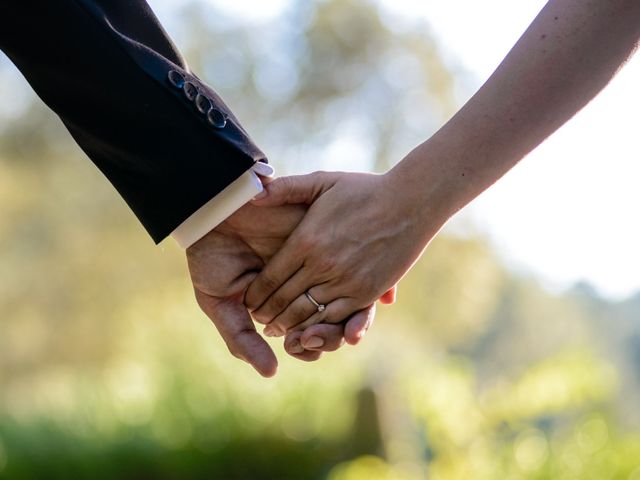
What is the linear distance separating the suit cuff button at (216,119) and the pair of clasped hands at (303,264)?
0.22 metres

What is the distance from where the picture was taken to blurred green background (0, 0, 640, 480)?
4691mm

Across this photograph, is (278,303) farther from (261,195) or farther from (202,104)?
(202,104)

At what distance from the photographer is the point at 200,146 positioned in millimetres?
2467

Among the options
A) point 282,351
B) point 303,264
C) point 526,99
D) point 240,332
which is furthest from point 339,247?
point 282,351

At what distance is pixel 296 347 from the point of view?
2709 mm

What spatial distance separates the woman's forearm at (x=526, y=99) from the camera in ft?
7.24

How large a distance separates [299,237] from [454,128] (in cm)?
55

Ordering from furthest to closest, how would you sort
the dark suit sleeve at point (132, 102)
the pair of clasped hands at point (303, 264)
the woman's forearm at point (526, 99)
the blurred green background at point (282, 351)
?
1. the blurred green background at point (282, 351)
2. the pair of clasped hands at point (303, 264)
3. the dark suit sleeve at point (132, 102)
4. the woman's forearm at point (526, 99)

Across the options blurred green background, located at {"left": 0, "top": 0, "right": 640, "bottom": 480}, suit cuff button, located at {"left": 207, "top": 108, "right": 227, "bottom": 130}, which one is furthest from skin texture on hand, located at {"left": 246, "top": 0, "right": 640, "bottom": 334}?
blurred green background, located at {"left": 0, "top": 0, "right": 640, "bottom": 480}

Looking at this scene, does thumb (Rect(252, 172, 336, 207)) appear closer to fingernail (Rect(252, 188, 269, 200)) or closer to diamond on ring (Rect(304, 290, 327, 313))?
fingernail (Rect(252, 188, 269, 200))

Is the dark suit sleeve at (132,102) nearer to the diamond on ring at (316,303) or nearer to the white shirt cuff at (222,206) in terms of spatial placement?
the white shirt cuff at (222,206)

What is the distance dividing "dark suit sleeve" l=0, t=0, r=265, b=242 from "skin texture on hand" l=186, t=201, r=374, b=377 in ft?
0.65

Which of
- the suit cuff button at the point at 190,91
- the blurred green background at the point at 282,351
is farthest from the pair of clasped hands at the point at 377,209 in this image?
the blurred green background at the point at 282,351

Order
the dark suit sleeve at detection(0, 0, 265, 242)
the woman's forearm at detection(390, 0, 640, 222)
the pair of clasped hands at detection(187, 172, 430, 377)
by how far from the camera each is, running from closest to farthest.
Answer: the woman's forearm at detection(390, 0, 640, 222), the dark suit sleeve at detection(0, 0, 265, 242), the pair of clasped hands at detection(187, 172, 430, 377)
